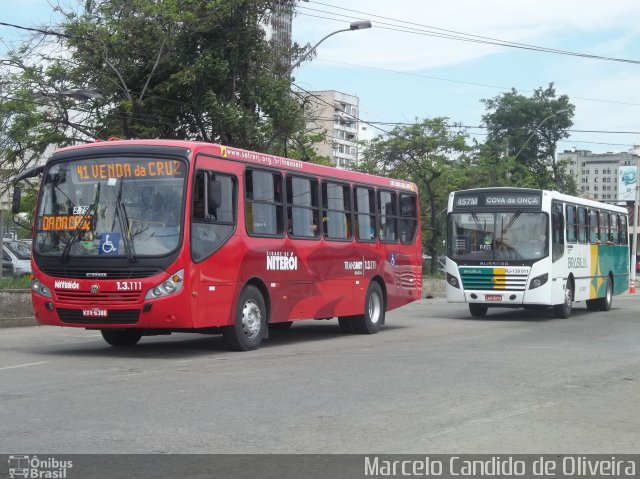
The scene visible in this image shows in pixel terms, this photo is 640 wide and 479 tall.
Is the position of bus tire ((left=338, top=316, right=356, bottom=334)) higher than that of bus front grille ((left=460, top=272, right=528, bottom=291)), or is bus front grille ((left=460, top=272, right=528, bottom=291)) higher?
bus front grille ((left=460, top=272, right=528, bottom=291))

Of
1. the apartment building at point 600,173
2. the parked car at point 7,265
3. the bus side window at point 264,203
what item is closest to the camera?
the bus side window at point 264,203

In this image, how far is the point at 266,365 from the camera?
1269 cm

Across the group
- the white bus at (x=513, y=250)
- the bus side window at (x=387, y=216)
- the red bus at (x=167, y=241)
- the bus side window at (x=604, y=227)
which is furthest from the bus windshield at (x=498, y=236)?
the red bus at (x=167, y=241)

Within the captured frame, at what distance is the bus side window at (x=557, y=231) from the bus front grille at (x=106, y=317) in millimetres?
12850

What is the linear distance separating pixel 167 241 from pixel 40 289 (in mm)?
2194

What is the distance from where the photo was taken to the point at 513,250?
23.2 m

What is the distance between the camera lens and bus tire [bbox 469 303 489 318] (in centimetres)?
2527

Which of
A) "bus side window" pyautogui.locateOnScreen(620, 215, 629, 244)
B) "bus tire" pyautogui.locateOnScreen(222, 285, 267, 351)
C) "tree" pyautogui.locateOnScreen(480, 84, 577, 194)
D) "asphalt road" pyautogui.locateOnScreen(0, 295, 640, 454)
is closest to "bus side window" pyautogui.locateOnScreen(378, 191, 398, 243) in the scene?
"asphalt road" pyautogui.locateOnScreen(0, 295, 640, 454)

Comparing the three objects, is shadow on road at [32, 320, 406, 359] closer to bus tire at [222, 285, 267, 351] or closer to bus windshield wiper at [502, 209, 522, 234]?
bus tire at [222, 285, 267, 351]

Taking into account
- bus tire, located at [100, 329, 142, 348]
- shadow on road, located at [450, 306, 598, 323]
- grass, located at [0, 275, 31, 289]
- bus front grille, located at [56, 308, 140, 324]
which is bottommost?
shadow on road, located at [450, 306, 598, 323]

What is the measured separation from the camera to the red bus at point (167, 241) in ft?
43.5

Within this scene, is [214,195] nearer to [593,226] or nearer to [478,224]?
[478,224]

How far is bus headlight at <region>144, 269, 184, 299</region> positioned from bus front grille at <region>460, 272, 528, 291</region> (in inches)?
466

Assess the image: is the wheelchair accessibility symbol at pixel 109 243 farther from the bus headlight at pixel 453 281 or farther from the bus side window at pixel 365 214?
the bus headlight at pixel 453 281
